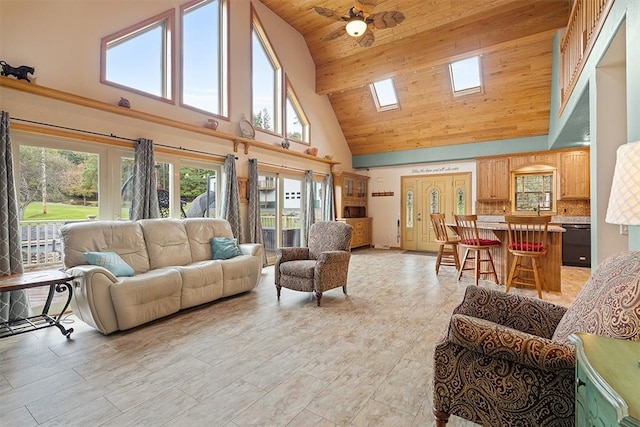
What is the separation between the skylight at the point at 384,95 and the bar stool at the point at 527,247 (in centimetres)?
440

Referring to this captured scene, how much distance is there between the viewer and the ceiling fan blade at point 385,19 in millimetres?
3553

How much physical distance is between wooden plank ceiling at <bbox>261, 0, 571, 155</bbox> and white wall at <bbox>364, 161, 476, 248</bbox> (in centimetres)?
66

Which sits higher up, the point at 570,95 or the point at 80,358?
the point at 570,95

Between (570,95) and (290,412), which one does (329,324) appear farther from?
(570,95)

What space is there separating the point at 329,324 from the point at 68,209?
3.32 metres

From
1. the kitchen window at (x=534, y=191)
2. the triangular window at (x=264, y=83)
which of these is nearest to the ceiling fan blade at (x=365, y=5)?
the triangular window at (x=264, y=83)

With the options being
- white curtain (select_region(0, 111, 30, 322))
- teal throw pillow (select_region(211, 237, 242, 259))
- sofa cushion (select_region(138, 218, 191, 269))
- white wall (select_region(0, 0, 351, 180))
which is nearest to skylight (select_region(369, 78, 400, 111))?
white wall (select_region(0, 0, 351, 180))

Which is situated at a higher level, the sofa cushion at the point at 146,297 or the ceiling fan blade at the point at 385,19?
the ceiling fan blade at the point at 385,19

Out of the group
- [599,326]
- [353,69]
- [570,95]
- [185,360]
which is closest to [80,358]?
[185,360]

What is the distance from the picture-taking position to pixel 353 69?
668 cm

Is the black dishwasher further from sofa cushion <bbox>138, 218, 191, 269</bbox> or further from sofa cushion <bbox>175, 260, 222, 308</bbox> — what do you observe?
sofa cushion <bbox>138, 218, 191, 269</bbox>

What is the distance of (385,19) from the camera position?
3662 millimetres

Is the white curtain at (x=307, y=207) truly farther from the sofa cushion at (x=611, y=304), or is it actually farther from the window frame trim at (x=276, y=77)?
the sofa cushion at (x=611, y=304)

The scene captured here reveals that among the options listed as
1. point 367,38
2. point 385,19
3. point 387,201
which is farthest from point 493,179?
point 385,19
